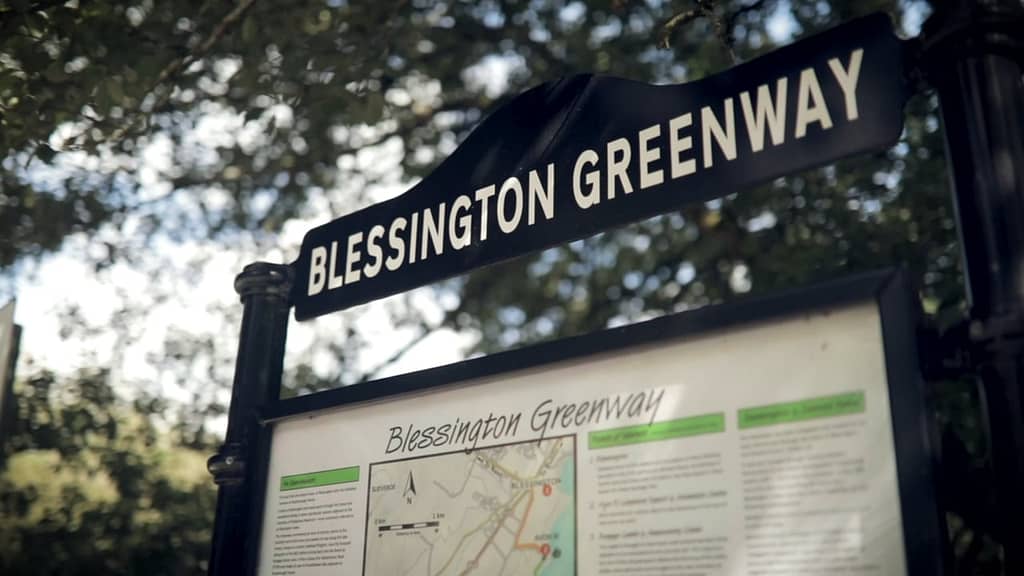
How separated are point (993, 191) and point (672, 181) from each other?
1.56ft

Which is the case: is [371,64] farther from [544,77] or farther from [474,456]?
[474,456]

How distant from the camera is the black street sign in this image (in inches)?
51.6

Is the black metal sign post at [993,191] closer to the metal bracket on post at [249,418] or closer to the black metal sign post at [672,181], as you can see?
the black metal sign post at [672,181]

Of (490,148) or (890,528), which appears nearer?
(890,528)

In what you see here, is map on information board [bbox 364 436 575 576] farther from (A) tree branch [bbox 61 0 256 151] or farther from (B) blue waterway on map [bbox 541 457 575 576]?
(A) tree branch [bbox 61 0 256 151]

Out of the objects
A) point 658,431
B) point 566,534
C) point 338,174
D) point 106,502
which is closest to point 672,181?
point 658,431

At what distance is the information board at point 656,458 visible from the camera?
1.14 m

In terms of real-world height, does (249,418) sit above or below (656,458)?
above

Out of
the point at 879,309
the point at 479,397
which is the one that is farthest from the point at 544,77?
the point at 879,309

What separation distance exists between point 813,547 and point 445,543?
65 cm

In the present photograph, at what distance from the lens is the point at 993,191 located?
118 centimetres

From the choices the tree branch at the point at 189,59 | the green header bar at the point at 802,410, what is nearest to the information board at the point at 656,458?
the green header bar at the point at 802,410

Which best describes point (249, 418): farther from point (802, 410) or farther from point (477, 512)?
point (802, 410)

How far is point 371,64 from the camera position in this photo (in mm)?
4254
